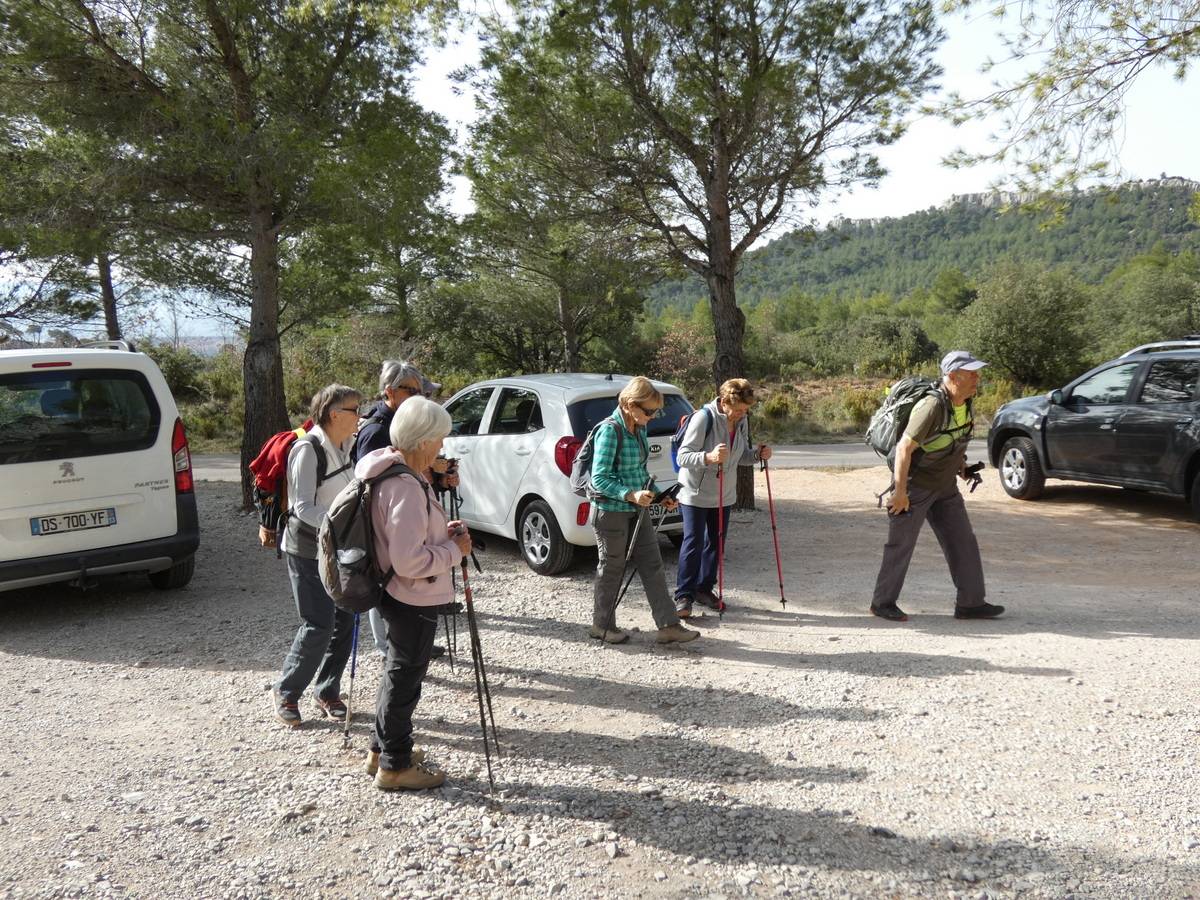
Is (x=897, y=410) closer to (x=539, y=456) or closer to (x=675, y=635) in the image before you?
(x=675, y=635)

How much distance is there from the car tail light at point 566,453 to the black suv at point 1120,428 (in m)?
6.06

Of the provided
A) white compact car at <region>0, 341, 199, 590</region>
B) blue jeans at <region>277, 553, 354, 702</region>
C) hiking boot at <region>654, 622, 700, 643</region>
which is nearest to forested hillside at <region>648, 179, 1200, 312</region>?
white compact car at <region>0, 341, 199, 590</region>

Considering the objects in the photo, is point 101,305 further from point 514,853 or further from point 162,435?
point 514,853

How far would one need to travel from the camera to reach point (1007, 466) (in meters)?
11.1

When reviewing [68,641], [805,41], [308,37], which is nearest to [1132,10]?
[805,41]

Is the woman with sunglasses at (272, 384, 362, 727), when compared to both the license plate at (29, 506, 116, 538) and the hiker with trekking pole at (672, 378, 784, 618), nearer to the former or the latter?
the hiker with trekking pole at (672, 378, 784, 618)

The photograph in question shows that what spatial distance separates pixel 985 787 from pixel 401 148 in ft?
28.4

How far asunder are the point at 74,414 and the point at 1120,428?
31.9ft

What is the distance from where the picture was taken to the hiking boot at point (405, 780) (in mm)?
3625

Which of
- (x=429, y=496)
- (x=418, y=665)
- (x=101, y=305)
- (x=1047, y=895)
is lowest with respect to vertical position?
(x=1047, y=895)

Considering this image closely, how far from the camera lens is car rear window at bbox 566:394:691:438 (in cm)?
717

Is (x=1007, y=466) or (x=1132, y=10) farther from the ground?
(x=1132, y=10)

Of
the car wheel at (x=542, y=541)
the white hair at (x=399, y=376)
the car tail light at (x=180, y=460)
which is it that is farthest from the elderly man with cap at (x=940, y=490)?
the car tail light at (x=180, y=460)

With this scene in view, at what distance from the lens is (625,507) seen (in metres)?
5.46
